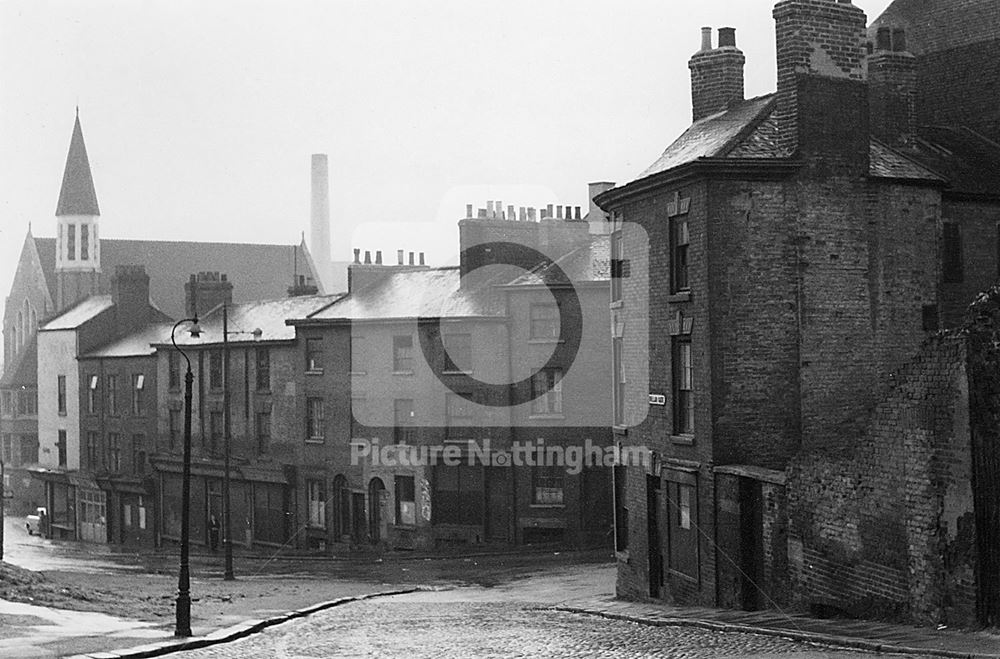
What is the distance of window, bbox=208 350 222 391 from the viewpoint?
52.1 meters

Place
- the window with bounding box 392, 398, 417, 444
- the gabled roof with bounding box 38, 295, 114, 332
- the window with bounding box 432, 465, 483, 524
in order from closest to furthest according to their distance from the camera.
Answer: the window with bounding box 432, 465, 483, 524, the window with bounding box 392, 398, 417, 444, the gabled roof with bounding box 38, 295, 114, 332

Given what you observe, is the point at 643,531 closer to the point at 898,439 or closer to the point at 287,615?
the point at 287,615

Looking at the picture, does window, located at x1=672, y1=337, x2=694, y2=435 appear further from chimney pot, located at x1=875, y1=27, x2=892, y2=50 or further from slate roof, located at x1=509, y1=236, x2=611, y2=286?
slate roof, located at x1=509, y1=236, x2=611, y2=286

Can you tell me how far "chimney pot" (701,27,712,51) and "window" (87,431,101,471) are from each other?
44.1 meters

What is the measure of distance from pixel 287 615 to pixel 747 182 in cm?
1248

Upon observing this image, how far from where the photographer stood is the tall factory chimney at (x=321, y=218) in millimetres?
118312

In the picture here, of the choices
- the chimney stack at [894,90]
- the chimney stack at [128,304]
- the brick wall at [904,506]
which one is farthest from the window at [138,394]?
the brick wall at [904,506]

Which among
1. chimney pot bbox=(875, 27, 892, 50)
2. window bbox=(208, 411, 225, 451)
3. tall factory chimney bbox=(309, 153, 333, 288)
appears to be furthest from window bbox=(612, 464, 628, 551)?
tall factory chimney bbox=(309, 153, 333, 288)

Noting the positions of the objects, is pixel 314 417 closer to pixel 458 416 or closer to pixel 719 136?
pixel 458 416

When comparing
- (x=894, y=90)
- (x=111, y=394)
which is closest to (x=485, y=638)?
(x=894, y=90)

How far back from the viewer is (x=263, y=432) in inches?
1967

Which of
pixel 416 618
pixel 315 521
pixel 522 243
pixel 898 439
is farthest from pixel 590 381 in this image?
pixel 898 439

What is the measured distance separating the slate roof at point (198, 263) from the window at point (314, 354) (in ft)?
148

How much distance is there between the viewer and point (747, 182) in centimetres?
2205
